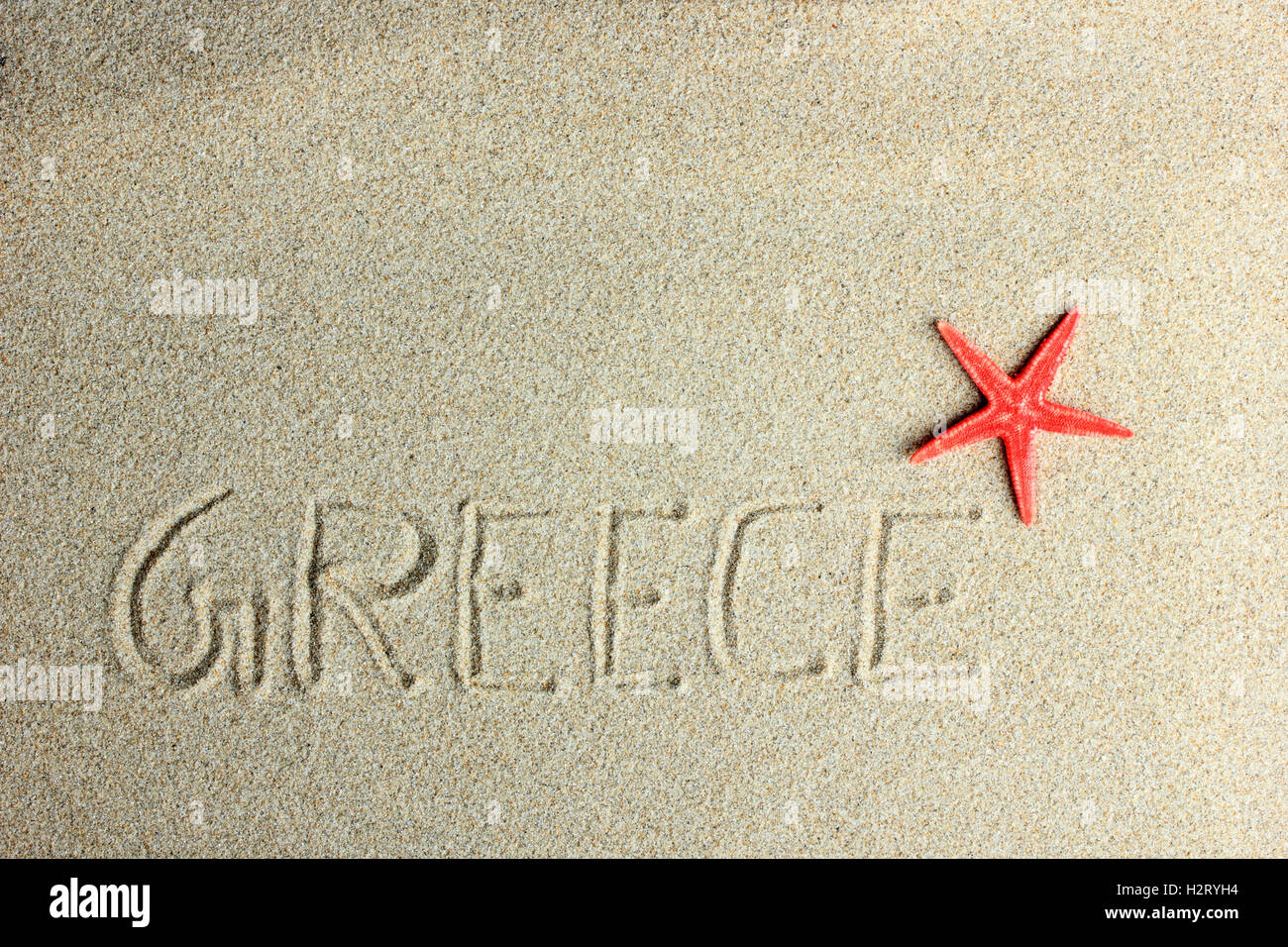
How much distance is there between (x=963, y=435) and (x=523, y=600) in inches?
32.9

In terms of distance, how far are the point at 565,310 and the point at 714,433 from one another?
0.35 meters

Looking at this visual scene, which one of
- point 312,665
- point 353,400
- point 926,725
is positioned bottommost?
point 926,725

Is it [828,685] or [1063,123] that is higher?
[1063,123]

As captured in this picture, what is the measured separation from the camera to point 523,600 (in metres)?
1.52

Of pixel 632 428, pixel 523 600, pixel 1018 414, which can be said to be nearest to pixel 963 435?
pixel 1018 414

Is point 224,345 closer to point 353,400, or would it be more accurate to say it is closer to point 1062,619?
point 353,400

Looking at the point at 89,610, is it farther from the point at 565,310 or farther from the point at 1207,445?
the point at 1207,445

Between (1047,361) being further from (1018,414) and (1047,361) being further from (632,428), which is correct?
(632,428)

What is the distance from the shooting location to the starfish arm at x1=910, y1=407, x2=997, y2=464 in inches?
58.2

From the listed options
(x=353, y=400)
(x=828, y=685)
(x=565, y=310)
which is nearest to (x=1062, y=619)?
(x=828, y=685)

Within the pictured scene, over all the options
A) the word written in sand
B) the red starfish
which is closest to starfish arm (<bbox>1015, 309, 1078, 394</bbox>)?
the red starfish

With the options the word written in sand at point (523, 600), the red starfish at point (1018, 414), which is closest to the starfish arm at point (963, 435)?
the red starfish at point (1018, 414)

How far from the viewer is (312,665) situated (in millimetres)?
1508

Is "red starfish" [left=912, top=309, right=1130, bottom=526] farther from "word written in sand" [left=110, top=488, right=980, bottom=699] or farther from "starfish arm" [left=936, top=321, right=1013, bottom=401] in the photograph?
"word written in sand" [left=110, top=488, right=980, bottom=699]
